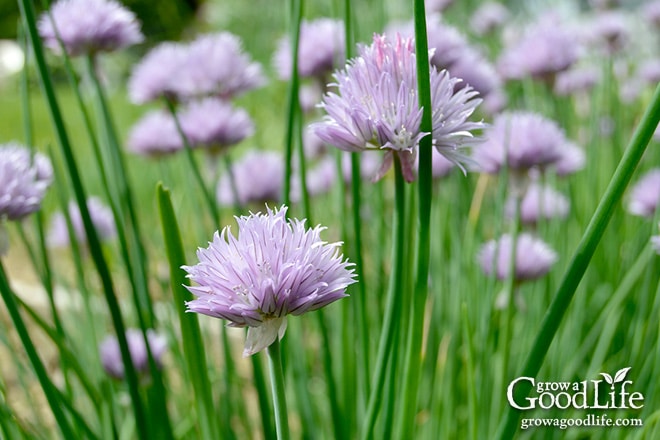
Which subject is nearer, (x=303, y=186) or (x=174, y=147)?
(x=303, y=186)

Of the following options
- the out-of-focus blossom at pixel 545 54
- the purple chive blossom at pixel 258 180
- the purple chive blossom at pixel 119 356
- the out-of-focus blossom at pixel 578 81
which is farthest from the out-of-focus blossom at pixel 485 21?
the purple chive blossom at pixel 119 356

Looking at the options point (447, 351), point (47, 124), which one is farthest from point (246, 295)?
point (47, 124)

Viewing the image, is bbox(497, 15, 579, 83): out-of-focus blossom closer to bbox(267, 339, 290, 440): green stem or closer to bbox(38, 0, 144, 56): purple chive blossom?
bbox(38, 0, 144, 56): purple chive blossom

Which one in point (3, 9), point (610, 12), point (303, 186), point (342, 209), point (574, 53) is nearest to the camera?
point (303, 186)

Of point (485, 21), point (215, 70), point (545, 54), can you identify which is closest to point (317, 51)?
point (215, 70)

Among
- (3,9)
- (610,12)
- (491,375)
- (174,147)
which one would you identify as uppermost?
(3,9)

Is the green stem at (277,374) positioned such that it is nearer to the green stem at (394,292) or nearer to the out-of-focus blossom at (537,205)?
the green stem at (394,292)

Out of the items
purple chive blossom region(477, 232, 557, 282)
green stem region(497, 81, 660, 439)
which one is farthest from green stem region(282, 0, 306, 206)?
purple chive blossom region(477, 232, 557, 282)

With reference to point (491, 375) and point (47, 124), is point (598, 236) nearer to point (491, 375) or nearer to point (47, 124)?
point (491, 375)
